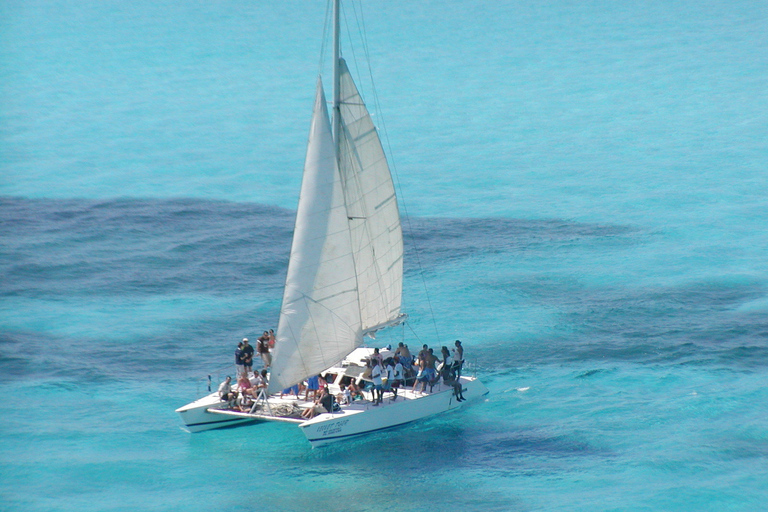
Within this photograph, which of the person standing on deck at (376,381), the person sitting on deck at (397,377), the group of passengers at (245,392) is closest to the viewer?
the group of passengers at (245,392)

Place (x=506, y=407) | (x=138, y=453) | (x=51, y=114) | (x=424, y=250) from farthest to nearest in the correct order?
(x=51, y=114), (x=424, y=250), (x=506, y=407), (x=138, y=453)

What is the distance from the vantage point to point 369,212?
31.3 m

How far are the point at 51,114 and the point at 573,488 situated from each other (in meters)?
60.3

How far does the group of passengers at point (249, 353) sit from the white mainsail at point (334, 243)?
1.90m

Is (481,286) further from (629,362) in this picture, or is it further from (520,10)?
(520,10)

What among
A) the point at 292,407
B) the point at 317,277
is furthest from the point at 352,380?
the point at 317,277

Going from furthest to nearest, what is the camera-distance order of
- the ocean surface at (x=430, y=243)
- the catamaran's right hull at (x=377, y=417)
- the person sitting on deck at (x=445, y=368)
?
the person sitting on deck at (x=445, y=368), the ocean surface at (x=430, y=243), the catamaran's right hull at (x=377, y=417)

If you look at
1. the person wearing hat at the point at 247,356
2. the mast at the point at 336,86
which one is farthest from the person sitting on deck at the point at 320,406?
the mast at the point at 336,86

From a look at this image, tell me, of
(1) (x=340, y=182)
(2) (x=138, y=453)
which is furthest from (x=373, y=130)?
(2) (x=138, y=453)

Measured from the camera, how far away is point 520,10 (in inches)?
3885

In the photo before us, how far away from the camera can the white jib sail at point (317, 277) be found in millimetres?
28734

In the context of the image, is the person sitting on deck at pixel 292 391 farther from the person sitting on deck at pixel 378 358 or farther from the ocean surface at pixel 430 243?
the person sitting on deck at pixel 378 358

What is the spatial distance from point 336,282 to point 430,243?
21.1m

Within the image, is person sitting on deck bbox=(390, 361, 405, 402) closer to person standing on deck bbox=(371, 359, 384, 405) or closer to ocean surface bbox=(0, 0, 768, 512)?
person standing on deck bbox=(371, 359, 384, 405)
